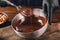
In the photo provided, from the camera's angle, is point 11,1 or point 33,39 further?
point 11,1

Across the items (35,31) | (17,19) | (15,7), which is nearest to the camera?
(35,31)

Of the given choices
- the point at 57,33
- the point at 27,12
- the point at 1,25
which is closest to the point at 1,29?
the point at 1,25

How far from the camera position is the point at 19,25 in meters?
0.82

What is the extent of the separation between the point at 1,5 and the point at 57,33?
0.34m

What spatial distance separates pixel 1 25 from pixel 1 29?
2 cm

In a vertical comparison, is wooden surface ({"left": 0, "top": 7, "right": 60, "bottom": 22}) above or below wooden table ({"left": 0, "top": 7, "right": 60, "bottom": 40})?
above

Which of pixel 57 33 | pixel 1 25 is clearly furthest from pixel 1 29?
pixel 57 33

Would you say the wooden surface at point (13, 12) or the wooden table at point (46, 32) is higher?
the wooden surface at point (13, 12)

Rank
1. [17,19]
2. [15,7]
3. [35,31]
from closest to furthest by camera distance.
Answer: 1. [35,31]
2. [17,19]
3. [15,7]

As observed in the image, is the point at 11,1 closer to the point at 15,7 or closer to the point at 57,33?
the point at 15,7

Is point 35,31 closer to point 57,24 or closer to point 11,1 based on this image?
point 57,24

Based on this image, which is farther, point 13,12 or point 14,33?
point 13,12

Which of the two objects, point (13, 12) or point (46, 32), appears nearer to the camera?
point (46, 32)

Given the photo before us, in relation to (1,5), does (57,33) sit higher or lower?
lower
